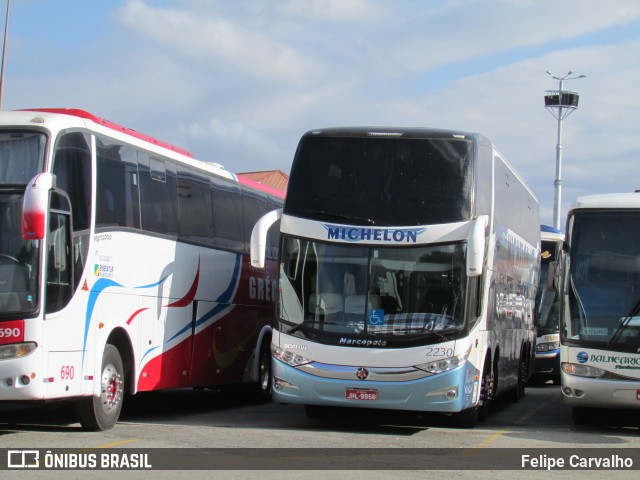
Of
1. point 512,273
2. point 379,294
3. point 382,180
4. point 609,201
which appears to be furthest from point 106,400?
point 512,273

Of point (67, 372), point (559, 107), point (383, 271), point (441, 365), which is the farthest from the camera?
point (559, 107)

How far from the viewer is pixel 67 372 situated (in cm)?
1246

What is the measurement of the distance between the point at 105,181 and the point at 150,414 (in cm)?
502

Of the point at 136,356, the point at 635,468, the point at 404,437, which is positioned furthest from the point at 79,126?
the point at 635,468

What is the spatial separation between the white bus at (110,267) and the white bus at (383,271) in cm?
180

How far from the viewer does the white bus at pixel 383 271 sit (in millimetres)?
13891

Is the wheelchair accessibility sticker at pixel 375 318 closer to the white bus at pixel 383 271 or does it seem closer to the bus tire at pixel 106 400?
the white bus at pixel 383 271

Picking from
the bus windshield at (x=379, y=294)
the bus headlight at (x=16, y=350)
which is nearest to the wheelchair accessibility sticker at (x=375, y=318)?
the bus windshield at (x=379, y=294)

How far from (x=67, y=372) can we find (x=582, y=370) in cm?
688

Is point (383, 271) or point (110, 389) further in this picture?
point (383, 271)

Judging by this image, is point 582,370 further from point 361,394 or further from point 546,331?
point 546,331

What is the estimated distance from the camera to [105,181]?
13.4 m

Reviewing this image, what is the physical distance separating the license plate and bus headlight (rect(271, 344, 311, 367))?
2.21 ft
